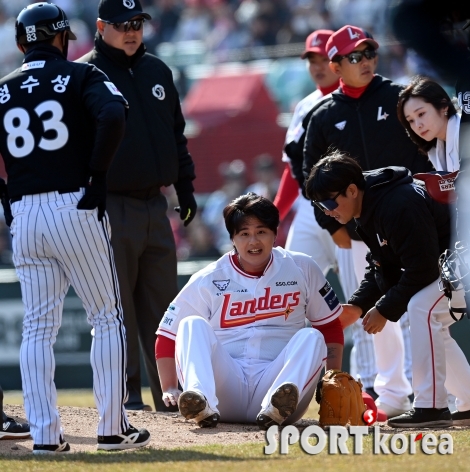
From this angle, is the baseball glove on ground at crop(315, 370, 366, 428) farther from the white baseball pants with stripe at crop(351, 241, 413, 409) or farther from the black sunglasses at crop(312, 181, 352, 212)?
the white baseball pants with stripe at crop(351, 241, 413, 409)

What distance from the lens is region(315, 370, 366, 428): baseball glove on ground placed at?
18.1 ft

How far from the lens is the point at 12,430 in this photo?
561cm

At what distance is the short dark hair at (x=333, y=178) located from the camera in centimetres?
547

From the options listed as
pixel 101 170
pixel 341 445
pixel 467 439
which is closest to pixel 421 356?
pixel 467 439

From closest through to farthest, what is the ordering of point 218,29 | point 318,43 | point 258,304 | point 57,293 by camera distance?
1. point 57,293
2. point 258,304
3. point 318,43
4. point 218,29

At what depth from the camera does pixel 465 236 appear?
4.54m

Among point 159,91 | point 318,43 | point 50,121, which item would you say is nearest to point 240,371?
point 50,121

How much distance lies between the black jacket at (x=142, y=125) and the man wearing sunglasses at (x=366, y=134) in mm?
995

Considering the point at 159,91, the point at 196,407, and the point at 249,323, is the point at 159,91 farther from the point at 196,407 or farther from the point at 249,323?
the point at 196,407

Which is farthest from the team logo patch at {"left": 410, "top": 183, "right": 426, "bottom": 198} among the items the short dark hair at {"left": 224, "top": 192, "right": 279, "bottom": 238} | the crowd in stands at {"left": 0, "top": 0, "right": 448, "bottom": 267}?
the crowd in stands at {"left": 0, "top": 0, "right": 448, "bottom": 267}

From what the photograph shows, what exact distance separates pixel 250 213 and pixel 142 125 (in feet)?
5.03

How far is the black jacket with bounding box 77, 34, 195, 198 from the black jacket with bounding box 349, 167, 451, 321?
181 centimetres

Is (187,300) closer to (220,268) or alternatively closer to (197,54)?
(220,268)

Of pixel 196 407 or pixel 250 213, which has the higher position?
pixel 250 213
